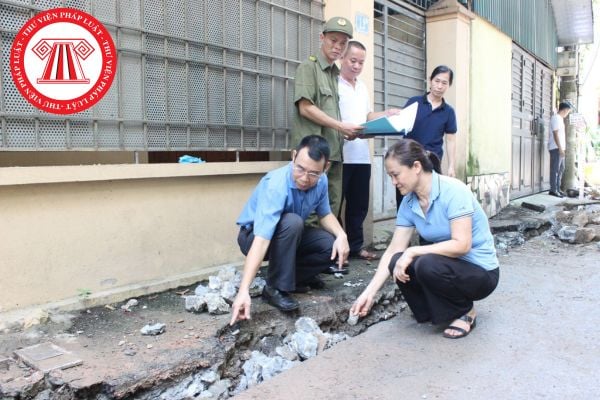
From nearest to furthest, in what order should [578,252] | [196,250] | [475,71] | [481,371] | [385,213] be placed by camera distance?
[481,371] < [196,250] < [578,252] < [385,213] < [475,71]

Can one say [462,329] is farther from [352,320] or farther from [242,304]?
[242,304]

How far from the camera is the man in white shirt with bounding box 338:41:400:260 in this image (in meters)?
3.96

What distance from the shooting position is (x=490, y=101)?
23.3 ft

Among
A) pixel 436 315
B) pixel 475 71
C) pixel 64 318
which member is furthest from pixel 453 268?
pixel 475 71

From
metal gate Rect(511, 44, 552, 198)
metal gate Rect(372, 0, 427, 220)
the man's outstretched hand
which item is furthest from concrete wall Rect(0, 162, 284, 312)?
metal gate Rect(511, 44, 552, 198)

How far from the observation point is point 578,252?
5180mm

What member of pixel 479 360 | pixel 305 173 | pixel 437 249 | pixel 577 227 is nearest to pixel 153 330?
pixel 305 173

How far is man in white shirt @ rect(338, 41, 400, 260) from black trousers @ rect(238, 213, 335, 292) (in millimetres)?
955

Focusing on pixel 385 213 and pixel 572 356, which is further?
pixel 385 213

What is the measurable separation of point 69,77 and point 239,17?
133 cm

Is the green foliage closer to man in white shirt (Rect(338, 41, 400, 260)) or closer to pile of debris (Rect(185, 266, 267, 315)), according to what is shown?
man in white shirt (Rect(338, 41, 400, 260))

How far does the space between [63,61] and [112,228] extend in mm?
933

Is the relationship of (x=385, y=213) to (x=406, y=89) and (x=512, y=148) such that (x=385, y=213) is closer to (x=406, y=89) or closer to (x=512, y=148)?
(x=406, y=89)

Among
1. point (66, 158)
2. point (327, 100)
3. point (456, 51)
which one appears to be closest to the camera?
point (66, 158)
